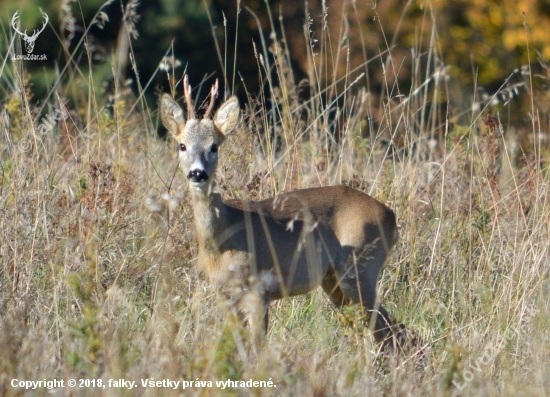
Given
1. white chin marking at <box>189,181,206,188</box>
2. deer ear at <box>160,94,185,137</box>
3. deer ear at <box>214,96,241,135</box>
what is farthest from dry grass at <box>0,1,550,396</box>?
deer ear at <box>214,96,241,135</box>

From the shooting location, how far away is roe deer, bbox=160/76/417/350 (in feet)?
15.4

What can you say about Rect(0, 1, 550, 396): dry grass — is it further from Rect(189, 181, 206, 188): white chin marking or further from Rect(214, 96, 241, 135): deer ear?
Rect(214, 96, 241, 135): deer ear

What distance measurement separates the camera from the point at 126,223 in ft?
17.0

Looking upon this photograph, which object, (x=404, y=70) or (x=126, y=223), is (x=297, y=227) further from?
(x=404, y=70)

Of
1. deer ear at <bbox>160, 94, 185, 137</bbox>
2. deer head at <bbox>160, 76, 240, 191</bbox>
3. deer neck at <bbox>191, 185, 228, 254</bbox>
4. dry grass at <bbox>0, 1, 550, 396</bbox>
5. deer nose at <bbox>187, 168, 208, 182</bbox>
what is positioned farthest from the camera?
deer ear at <bbox>160, 94, 185, 137</bbox>

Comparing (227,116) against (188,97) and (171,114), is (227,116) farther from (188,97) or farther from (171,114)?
(188,97)

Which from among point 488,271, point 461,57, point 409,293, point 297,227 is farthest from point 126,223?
point 461,57

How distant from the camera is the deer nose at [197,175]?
448 centimetres

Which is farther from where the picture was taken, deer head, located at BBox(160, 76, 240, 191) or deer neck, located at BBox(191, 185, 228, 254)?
deer neck, located at BBox(191, 185, 228, 254)

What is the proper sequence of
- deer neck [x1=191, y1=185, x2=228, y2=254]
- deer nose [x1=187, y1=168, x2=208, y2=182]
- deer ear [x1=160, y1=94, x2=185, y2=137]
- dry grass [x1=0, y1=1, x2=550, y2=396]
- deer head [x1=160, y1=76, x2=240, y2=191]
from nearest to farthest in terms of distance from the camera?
1. dry grass [x1=0, y1=1, x2=550, y2=396]
2. deer nose [x1=187, y1=168, x2=208, y2=182]
3. deer head [x1=160, y1=76, x2=240, y2=191]
4. deer neck [x1=191, y1=185, x2=228, y2=254]
5. deer ear [x1=160, y1=94, x2=185, y2=137]

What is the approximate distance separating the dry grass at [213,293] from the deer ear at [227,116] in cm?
39

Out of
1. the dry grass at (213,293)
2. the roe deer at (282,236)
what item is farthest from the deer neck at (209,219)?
the dry grass at (213,293)

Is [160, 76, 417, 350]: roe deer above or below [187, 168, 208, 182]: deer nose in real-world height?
below

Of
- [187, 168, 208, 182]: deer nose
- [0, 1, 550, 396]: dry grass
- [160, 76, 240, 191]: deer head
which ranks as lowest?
[0, 1, 550, 396]: dry grass
